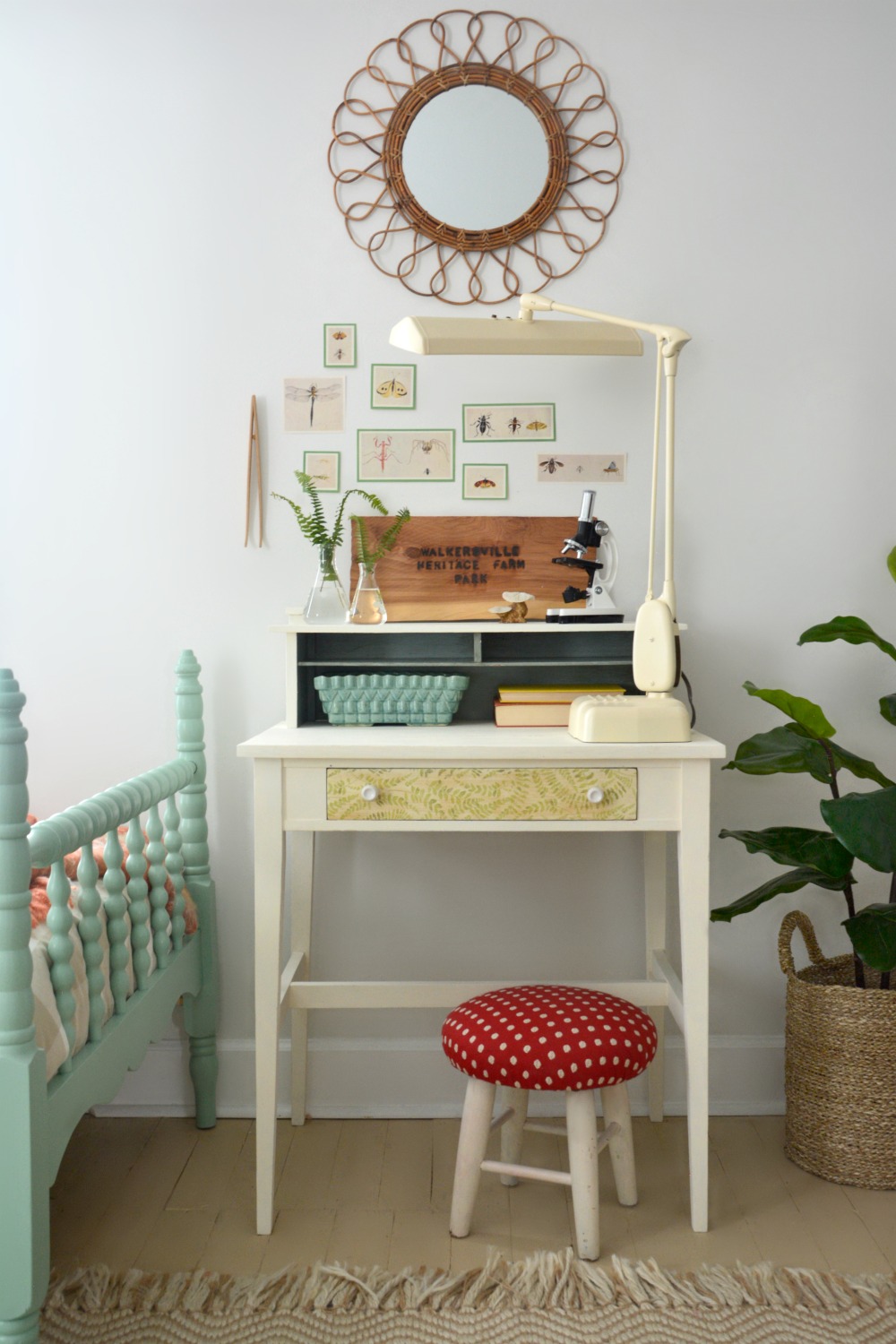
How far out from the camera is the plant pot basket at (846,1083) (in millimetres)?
2035

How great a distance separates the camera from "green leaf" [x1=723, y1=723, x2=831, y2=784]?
2.03 meters

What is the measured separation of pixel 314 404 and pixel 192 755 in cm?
78

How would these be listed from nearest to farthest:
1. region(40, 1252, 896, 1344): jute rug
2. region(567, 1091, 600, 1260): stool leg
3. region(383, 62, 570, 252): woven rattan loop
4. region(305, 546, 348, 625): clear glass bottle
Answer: region(40, 1252, 896, 1344): jute rug, region(567, 1091, 600, 1260): stool leg, region(305, 546, 348, 625): clear glass bottle, region(383, 62, 570, 252): woven rattan loop

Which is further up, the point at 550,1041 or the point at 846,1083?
the point at 550,1041

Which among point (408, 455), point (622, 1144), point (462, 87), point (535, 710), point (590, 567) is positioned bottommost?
point (622, 1144)

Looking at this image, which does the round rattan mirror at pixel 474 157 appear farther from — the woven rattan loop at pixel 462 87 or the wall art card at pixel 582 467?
the wall art card at pixel 582 467

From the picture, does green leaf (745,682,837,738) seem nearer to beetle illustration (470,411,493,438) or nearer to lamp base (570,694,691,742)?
lamp base (570,694,691,742)

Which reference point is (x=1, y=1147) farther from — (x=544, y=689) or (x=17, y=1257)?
(x=544, y=689)

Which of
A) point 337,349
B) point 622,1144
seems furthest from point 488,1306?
point 337,349

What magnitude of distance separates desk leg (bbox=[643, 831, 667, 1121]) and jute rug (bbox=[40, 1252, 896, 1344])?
574 mm

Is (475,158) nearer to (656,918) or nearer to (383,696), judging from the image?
(383,696)

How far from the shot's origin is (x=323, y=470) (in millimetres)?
2379

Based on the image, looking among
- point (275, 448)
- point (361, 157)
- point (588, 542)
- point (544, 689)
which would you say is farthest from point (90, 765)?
point (361, 157)

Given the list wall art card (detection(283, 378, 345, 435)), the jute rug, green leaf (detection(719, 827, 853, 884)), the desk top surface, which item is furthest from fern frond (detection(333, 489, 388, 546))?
the jute rug
